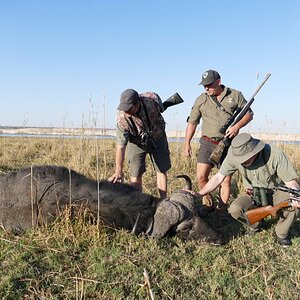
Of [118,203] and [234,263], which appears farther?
[118,203]

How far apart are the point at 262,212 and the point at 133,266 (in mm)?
1863

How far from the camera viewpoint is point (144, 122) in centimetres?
555

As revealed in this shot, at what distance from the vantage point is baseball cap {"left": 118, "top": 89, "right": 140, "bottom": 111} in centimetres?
506

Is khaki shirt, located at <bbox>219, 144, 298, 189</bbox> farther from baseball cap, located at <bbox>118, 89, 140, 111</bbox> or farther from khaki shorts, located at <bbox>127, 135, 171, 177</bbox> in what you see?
baseball cap, located at <bbox>118, 89, 140, 111</bbox>

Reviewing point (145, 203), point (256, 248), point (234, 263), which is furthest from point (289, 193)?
point (145, 203)

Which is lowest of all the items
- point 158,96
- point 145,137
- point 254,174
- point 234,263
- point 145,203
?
point 234,263

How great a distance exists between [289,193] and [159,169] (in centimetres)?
209

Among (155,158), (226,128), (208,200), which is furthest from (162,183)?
(226,128)

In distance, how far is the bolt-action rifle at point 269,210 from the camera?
4383 millimetres

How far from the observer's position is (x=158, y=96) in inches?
225

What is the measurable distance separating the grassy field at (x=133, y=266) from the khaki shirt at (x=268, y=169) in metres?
0.77

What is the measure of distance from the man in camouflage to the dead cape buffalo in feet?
1.89

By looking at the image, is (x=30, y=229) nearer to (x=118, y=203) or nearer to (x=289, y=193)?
(x=118, y=203)

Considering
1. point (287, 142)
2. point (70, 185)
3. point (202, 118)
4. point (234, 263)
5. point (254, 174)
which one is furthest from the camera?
point (287, 142)
